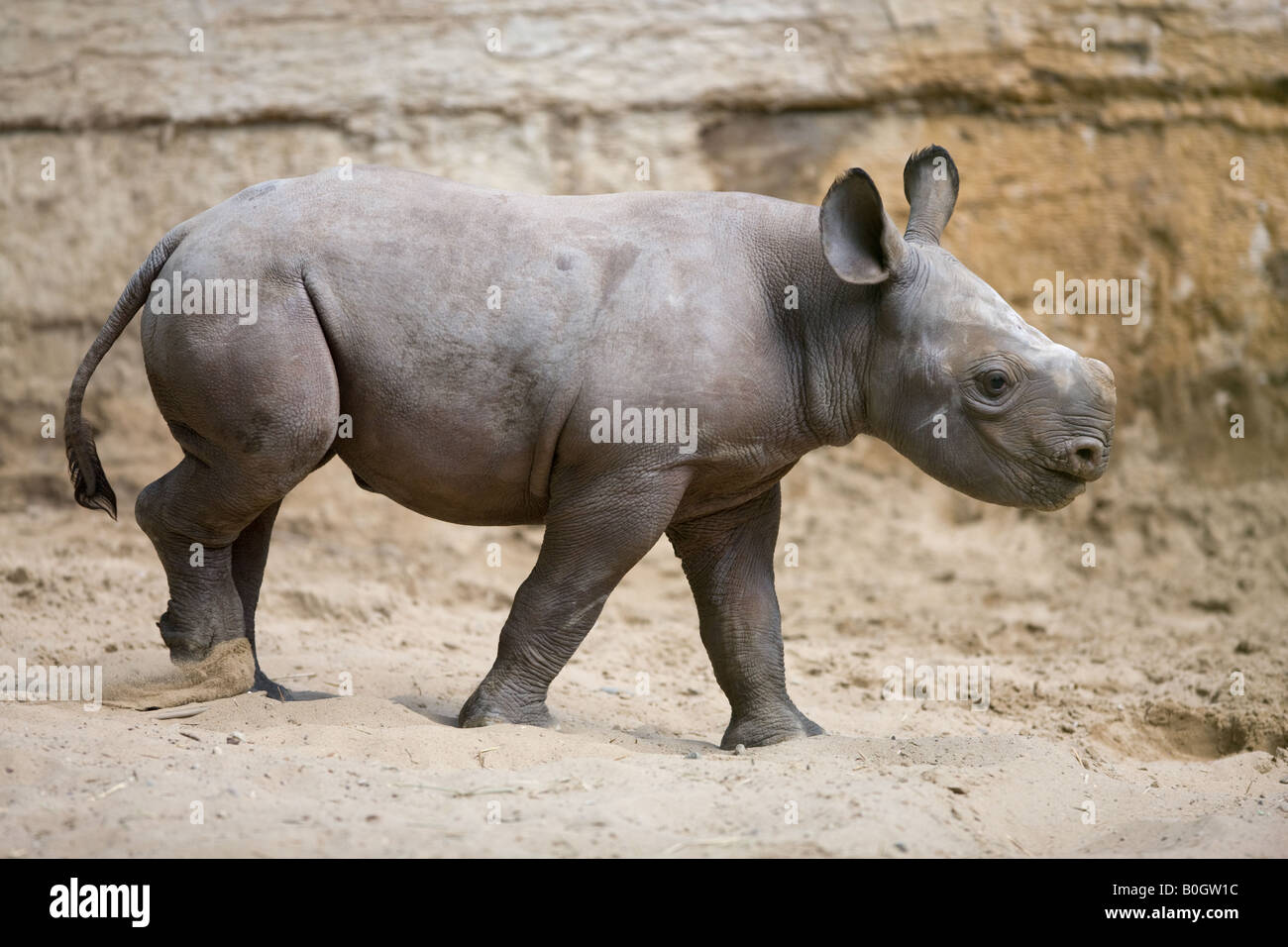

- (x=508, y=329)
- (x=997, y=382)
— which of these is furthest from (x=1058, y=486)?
(x=508, y=329)

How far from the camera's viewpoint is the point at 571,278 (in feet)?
17.5

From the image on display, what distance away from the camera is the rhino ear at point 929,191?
5738mm

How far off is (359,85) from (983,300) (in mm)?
5848

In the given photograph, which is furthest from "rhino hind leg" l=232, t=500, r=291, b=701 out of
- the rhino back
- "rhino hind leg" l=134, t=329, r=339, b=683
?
the rhino back

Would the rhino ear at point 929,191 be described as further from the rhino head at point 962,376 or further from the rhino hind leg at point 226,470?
the rhino hind leg at point 226,470

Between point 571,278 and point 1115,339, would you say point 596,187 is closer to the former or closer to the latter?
point 1115,339

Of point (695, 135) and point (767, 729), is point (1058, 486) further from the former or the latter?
point (695, 135)

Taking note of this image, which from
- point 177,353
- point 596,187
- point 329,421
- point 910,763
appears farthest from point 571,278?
point 596,187

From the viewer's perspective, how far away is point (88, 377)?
5.57 meters

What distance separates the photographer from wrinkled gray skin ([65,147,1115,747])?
5258mm

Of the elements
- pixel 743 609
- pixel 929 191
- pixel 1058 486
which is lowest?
pixel 743 609

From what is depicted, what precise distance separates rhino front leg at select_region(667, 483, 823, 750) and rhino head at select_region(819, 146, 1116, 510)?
81 centimetres

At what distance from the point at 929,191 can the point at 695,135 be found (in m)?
4.41

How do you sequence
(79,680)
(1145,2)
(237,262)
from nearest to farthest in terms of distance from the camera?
1. (237,262)
2. (79,680)
3. (1145,2)
